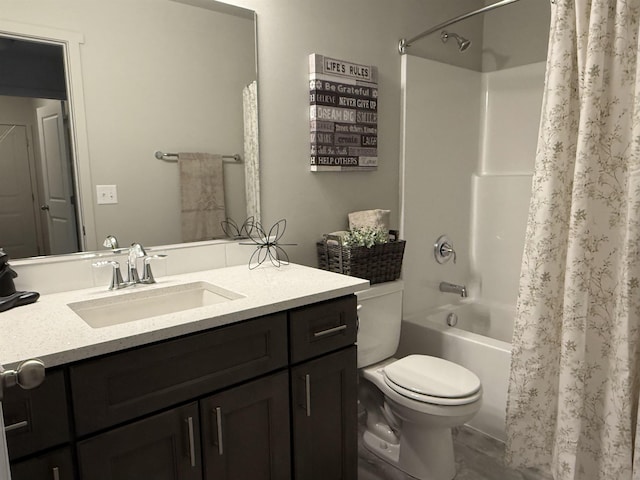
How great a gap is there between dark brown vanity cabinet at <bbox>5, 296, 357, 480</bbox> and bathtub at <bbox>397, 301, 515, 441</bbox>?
0.87 metres

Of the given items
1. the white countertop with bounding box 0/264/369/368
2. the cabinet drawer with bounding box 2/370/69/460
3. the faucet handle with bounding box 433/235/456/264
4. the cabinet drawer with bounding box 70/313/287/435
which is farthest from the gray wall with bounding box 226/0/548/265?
the cabinet drawer with bounding box 2/370/69/460

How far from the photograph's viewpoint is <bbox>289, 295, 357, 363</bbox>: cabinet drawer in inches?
55.2

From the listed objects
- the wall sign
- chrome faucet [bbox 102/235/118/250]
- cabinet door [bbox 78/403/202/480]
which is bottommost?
cabinet door [bbox 78/403/202/480]

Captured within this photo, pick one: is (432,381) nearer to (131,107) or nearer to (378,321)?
(378,321)

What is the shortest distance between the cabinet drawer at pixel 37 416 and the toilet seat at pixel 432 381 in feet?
3.99

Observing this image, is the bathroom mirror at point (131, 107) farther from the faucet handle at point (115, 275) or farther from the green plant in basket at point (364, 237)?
the green plant in basket at point (364, 237)

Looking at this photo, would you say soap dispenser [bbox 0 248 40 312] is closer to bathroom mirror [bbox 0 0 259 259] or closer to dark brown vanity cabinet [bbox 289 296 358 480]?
bathroom mirror [bbox 0 0 259 259]

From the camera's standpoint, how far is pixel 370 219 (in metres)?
2.21

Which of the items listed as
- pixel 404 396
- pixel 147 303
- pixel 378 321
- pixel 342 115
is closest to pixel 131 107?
pixel 147 303

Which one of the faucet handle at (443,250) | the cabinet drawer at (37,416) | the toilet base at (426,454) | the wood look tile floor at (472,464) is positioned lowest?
the wood look tile floor at (472,464)

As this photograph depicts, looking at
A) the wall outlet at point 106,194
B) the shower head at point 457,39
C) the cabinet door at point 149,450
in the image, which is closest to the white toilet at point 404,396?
the cabinet door at point 149,450

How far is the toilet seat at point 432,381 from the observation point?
175 centimetres

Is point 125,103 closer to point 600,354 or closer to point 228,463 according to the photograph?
point 228,463

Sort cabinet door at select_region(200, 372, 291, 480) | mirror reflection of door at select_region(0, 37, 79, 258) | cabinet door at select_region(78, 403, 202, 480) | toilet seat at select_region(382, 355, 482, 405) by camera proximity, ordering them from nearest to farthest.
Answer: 1. cabinet door at select_region(78, 403, 202, 480)
2. cabinet door at select_region(200, 372, 291, 480)
3. mirror reflection of door at select_region(0, 37, 79, 258)
4. toilet seat at select_region(382, 355, 482, 405)
